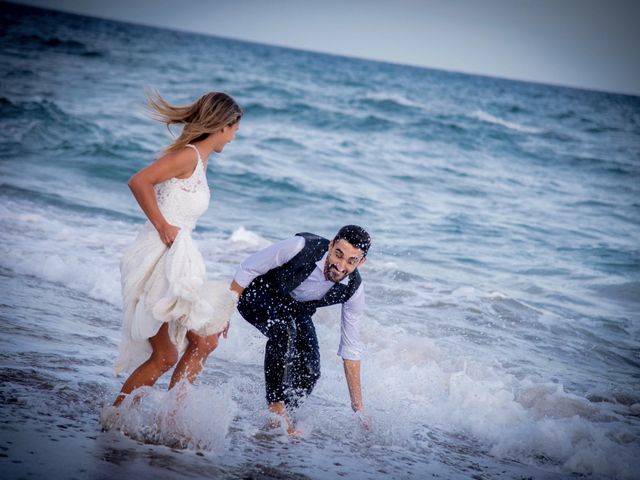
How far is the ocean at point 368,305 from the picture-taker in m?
3.96

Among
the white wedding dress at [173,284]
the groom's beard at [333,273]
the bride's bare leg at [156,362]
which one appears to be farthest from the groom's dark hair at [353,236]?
the bride's bare leg at [156,362]

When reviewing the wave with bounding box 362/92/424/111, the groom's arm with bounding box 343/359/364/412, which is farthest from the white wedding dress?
the wave with bounding box 362/92/424/111

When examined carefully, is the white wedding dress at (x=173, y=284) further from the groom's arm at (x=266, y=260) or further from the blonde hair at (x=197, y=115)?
the groom's arm at (x=266, y=260)

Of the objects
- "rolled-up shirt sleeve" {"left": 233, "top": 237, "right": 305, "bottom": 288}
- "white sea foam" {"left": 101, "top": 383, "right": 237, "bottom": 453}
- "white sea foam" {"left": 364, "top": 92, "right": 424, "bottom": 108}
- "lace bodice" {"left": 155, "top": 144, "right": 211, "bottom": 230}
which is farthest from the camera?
"white sea foam" {"left": 364, "top": 92, "right": 424, "bottom": 108}

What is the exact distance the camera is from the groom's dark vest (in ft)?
13.7

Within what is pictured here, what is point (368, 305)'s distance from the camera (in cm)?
787

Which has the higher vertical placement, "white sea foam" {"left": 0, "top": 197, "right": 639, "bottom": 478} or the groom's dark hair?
the groom's dark hair

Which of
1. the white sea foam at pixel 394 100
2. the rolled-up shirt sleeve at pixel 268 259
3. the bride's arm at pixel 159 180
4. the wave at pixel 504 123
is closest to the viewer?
the bride's arm at pixel 159 180

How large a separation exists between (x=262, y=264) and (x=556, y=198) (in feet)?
48.9

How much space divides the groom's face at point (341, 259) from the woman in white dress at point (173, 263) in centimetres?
72

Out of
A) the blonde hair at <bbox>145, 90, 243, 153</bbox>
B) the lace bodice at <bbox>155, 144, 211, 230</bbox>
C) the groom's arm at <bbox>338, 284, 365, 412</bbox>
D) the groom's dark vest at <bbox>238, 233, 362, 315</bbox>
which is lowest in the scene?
the groom's arm at <bbox>338, 284, 365, 412</bbox>

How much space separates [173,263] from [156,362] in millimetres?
615

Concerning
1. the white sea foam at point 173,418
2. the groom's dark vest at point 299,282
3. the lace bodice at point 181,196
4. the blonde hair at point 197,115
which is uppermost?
the blonde hair at point 197,115

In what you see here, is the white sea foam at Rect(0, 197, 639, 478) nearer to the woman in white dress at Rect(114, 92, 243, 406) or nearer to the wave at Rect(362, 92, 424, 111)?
the woman in white dress at Rect(114, 92, 243, 406)
